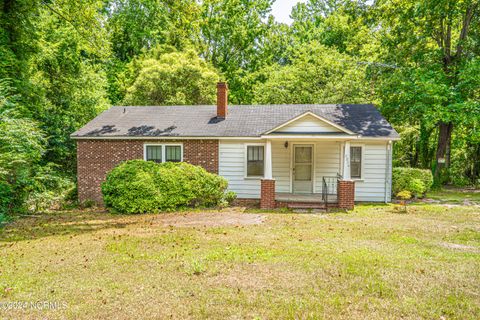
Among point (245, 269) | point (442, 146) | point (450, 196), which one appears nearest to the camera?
point (245, 269)

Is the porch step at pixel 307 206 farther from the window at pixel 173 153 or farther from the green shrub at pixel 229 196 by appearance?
the window at pixel 173 153

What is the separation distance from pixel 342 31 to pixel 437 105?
17904 mm

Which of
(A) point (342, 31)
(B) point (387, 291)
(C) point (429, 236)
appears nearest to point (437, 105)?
(C) point (429, 236)

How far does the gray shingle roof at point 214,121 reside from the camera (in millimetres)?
13602

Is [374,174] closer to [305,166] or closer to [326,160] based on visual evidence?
[326,160]

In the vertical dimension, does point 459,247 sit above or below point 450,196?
above

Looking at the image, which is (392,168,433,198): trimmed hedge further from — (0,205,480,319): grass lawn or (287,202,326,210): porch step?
(0,205,480,319): grass lawn

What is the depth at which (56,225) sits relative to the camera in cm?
919

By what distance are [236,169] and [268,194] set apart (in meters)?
2.35

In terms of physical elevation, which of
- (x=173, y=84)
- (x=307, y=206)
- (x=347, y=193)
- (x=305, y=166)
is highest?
(x=173, y=84)

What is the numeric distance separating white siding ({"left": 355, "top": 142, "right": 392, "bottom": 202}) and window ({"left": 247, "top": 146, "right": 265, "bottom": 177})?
4.01m

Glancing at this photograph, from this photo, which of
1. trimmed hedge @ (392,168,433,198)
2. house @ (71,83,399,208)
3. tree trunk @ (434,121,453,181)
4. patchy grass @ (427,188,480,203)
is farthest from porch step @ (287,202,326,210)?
tree trunk @ (434,121,453,181)

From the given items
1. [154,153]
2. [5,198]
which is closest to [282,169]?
[154,153]

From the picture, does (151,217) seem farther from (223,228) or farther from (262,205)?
A: (262,205)
